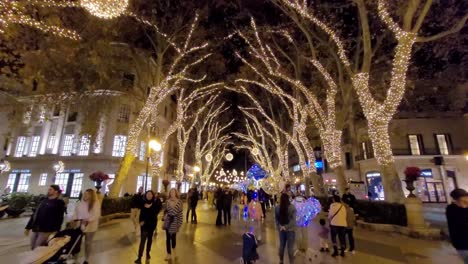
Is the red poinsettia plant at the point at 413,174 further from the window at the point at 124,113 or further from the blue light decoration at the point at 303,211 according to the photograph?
the window at the point at 124,113

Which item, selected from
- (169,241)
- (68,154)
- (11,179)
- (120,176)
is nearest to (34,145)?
(11,179)

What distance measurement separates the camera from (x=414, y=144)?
29.2 m

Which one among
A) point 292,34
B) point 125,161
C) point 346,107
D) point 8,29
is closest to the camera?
point 8,29

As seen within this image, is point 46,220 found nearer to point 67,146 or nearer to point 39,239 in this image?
point 39,239

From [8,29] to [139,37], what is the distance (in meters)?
11.2

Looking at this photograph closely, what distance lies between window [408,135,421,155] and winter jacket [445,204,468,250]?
1142 inches

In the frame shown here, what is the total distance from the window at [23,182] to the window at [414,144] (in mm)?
42274

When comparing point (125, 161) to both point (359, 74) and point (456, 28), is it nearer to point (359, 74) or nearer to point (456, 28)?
A: point (359, 74)

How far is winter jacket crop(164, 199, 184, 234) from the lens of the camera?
6875 mm

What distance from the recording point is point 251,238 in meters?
5.63

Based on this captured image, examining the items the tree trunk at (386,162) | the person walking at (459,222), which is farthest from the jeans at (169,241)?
the tree trunk at (386,162)

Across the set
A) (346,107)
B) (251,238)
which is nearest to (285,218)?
(251,238)

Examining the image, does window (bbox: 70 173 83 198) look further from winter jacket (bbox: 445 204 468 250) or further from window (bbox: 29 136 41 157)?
winter jacket (bbox: 445 204 468 250)

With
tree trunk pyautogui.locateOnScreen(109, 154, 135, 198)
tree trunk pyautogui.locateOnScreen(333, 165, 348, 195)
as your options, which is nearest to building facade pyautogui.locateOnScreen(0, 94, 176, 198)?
tree trunk pyautogui.locateOnScreen(109, 154, 135, 198)
